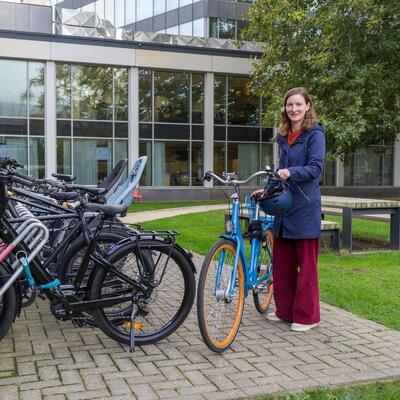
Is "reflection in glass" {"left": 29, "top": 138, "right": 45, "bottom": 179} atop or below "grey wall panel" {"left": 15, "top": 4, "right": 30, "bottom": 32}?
below

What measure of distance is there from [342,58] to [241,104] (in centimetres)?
1134

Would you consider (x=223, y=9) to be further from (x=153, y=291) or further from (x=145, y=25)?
(x=153, y=291)

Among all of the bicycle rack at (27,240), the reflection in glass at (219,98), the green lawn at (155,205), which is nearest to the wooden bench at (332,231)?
the bicycle rack at (27,240)

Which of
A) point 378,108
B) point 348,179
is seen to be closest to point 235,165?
point 348,179

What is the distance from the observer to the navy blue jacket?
15.2ft

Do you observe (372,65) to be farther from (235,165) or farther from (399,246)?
(235,165)

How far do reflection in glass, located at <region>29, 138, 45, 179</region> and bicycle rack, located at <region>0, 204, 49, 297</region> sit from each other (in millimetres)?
19375

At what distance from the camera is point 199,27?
31.1 m

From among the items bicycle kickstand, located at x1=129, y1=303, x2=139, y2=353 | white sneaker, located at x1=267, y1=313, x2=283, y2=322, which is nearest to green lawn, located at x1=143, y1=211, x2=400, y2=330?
white sneaker, located at x1=267, y1=313, x2=283, y2=322

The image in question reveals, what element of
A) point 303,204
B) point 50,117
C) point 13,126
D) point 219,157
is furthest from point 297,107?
point 219,157

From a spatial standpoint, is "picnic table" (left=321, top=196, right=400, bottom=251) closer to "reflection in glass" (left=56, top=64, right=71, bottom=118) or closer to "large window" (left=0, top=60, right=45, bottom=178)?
"large window" (left=0, top=60, right=45, bottom=178)

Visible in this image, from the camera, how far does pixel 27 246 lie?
373 centimetres

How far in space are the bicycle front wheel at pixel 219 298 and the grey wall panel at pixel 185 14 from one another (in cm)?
2940

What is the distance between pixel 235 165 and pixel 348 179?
6632 mm
